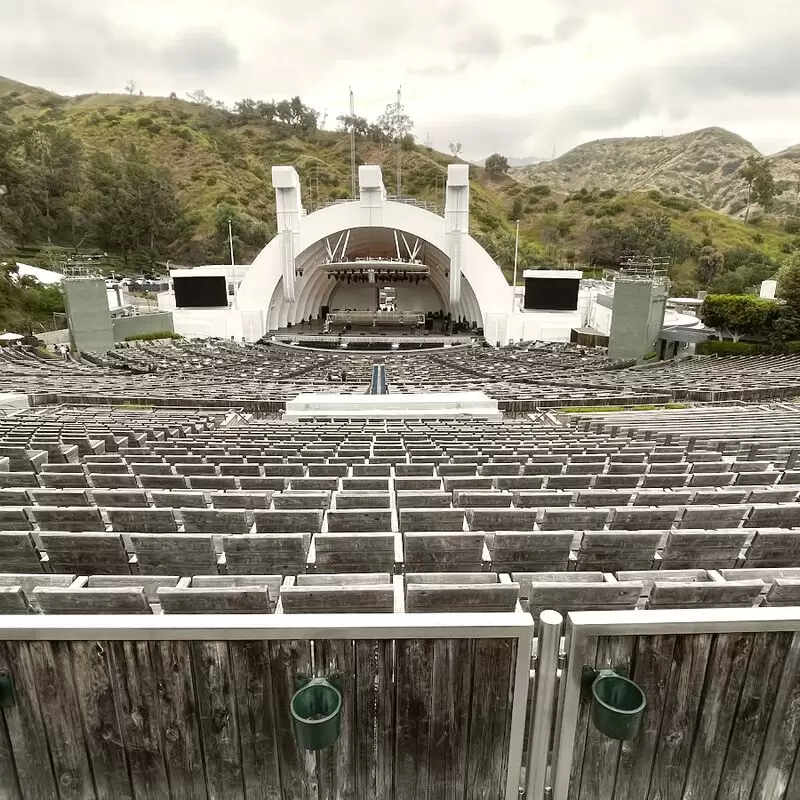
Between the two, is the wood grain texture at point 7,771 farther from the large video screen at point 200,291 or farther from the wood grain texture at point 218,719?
the large video screen at point 200,291

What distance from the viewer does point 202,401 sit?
1538 centimetres

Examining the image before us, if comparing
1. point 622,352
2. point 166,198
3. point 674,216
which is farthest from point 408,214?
point 674,216

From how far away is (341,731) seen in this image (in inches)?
88.3

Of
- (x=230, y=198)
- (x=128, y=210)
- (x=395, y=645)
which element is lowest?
(x=395, y=645)

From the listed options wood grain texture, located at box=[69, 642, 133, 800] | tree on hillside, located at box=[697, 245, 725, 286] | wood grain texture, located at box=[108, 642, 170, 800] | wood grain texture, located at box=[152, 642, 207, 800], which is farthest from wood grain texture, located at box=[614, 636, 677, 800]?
tree on hillside, located at box=[697, 245, 725, 286]

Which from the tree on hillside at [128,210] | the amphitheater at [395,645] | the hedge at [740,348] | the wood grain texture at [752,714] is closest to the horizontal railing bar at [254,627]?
the amphitheater at [395,645]

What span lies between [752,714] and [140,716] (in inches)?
112

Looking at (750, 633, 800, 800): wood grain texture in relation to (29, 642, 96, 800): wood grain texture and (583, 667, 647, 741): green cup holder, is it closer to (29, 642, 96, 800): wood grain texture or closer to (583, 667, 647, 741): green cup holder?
(583, 667, 647, 741): green cup holder

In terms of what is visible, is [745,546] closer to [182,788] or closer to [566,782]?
[566,782]

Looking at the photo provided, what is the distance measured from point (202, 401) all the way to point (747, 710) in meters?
15.4

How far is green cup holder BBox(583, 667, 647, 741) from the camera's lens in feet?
6.59

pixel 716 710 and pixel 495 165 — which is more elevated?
pixel 495 165

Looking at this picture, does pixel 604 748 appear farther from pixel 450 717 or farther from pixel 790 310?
pixel 790 310

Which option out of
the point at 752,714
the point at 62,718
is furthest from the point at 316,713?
the point at 752,714
